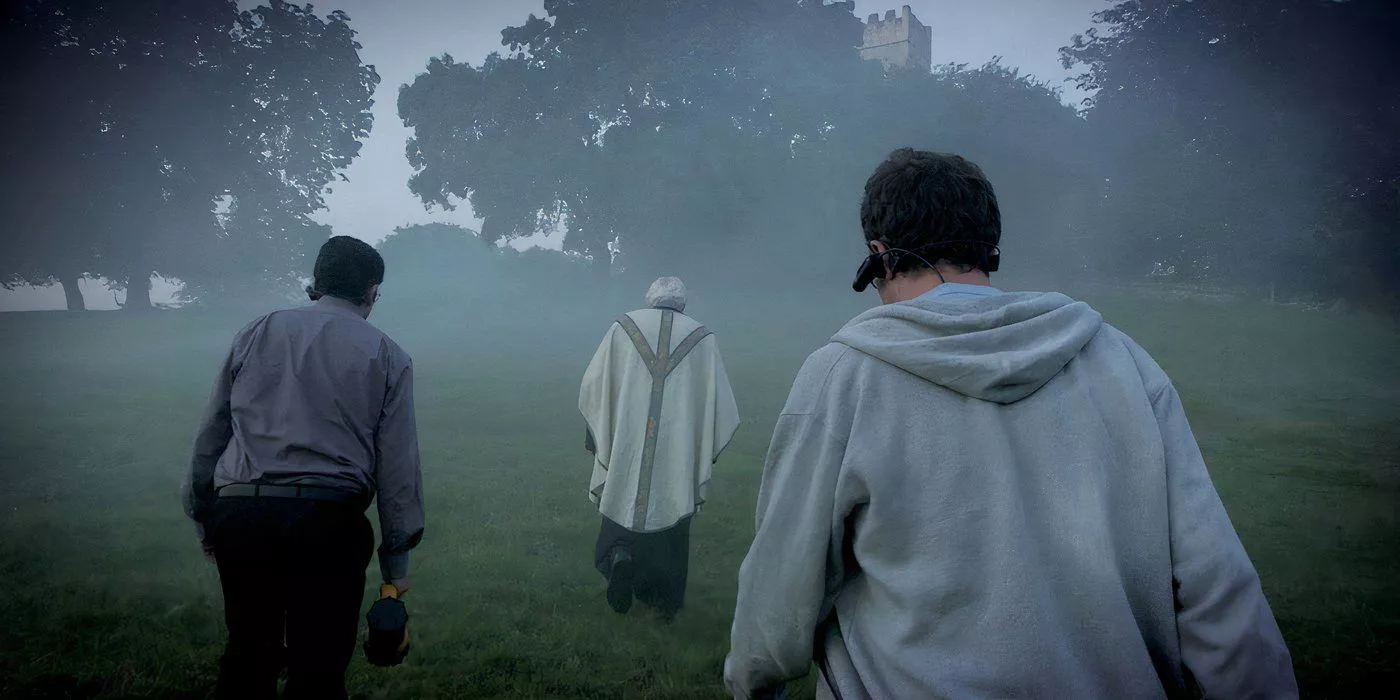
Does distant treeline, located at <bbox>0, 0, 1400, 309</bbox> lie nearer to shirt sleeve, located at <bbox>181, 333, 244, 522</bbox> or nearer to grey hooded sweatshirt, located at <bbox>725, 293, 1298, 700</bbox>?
grey hooded sweatshirt, located at <bbox>725, 293, 1298, 700</bbox>

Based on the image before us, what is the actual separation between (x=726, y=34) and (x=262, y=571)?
2668cm

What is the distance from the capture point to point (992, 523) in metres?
1.40

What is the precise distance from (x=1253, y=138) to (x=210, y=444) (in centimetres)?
2414

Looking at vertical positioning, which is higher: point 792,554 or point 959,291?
point 959,291

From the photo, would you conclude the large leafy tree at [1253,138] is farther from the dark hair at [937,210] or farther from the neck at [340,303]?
the neck at [340,303]

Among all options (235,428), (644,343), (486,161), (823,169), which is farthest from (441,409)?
(823,169)

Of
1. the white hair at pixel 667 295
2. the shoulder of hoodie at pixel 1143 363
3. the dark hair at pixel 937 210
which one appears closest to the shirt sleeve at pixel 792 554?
the dark hair at pixel 937 210

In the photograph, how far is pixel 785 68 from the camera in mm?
27688

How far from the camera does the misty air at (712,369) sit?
4.75 ft

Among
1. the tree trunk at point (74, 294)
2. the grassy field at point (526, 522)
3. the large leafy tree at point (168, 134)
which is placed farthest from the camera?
the tree trunk at point (74, 294)

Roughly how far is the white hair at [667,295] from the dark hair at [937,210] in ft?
12.8

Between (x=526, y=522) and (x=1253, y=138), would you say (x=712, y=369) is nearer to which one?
(x=526, y=522)

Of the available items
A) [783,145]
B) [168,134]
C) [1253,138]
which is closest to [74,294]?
[168,134]

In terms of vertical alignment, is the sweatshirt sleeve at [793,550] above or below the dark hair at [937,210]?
below
